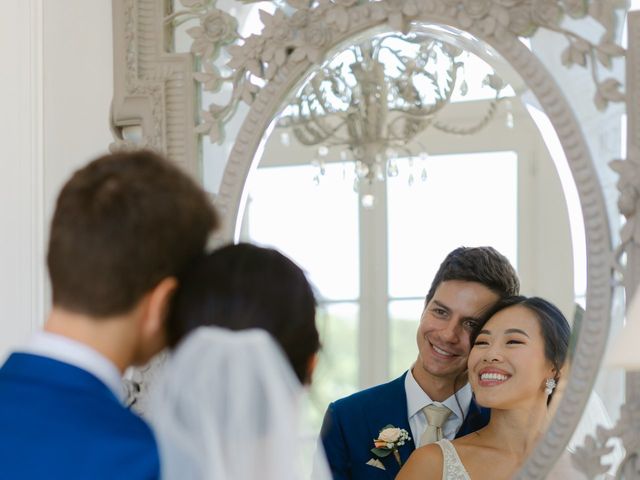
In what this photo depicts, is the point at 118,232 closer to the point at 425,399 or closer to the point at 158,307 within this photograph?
the point at 158,307

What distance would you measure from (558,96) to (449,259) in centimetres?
35

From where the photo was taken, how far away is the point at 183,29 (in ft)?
8.13

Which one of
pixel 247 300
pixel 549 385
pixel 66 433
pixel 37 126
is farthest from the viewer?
pixel 37 126

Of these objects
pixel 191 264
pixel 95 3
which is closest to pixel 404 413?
pixel 191 264

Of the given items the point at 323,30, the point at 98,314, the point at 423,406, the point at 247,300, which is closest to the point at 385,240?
the point at 423,406

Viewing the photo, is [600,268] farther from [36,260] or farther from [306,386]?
[36,260]

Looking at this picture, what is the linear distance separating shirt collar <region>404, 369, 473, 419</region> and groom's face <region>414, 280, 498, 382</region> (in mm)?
23

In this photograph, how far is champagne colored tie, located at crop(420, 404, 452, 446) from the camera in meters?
2.17

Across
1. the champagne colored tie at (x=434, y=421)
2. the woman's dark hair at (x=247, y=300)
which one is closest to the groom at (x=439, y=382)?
the champagne colored tie at (x=434, y=421)

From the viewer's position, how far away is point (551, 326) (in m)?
2.11

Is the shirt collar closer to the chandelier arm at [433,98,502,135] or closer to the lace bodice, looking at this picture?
the lace bodice

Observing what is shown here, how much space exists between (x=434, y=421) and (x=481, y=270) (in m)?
0.29

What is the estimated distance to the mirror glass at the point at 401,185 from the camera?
7.04ft

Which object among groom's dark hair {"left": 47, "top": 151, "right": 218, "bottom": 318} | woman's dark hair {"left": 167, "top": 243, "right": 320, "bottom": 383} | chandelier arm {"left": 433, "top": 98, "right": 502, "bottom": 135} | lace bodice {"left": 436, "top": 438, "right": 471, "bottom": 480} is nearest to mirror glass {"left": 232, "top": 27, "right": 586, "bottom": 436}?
chandelier arm {"left": 433, "top": 98, "right": 502, "bottom": 135}
